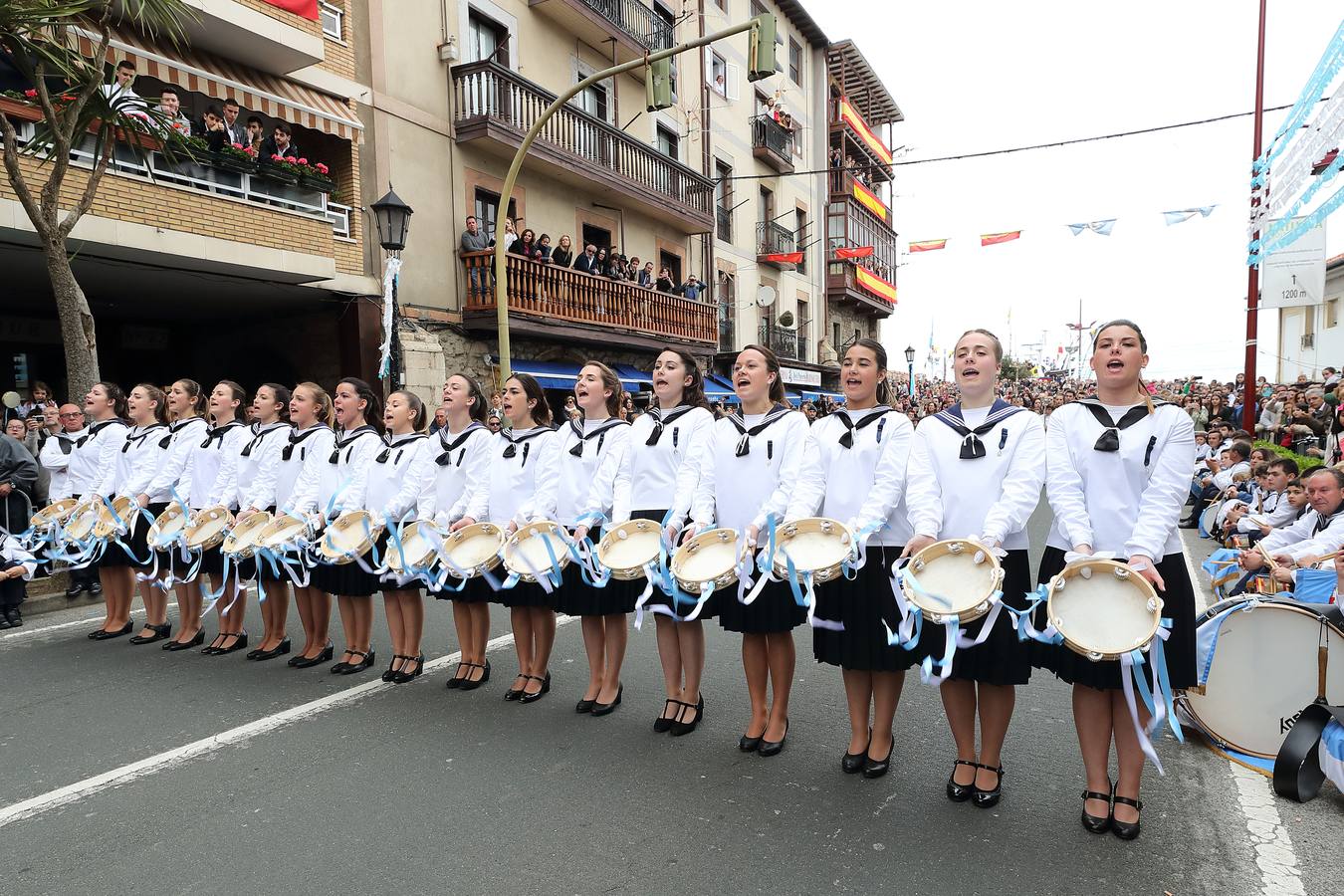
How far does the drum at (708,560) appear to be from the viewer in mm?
3953

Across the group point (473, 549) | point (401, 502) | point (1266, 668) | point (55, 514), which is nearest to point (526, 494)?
point (473, 549)

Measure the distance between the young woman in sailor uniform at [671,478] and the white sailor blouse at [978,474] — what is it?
1.24 metres

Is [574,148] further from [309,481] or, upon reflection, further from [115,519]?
[309,481]

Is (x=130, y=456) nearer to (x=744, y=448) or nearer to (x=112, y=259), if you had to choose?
(x=744, y=448)

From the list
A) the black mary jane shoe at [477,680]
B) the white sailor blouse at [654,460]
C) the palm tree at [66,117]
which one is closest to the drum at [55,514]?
the palm tree at [66,117]

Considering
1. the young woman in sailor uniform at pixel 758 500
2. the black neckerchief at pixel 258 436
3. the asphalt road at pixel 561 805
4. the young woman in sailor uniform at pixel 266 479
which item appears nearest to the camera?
the asphalt road at pixel 561 805

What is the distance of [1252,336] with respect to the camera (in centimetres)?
1525

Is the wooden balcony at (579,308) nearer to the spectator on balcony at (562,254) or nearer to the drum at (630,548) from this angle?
the spectator on balcony at (562,254)

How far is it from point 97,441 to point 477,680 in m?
4.15

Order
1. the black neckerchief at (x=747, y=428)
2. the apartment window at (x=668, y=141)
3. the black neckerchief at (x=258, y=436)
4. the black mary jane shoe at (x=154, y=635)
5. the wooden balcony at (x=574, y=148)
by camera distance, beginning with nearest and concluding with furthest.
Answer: the black neckerchief at (x=747, y=428) < the black neckerchief at (x=258, y=436) < the black mary jane shoe at (x=154, y=635) < the wooden balcony at (x=574, y=148) < the apartment window at (x=668, y=141)

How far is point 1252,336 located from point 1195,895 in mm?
15549

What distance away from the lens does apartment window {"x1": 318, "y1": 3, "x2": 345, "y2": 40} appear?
540 inches

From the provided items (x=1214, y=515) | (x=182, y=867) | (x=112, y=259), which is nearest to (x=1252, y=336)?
(x=1214, y=515)

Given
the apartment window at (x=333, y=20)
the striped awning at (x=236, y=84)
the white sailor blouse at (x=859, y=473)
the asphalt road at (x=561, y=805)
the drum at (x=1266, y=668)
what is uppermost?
the apartment window at (x=333, y=20)
